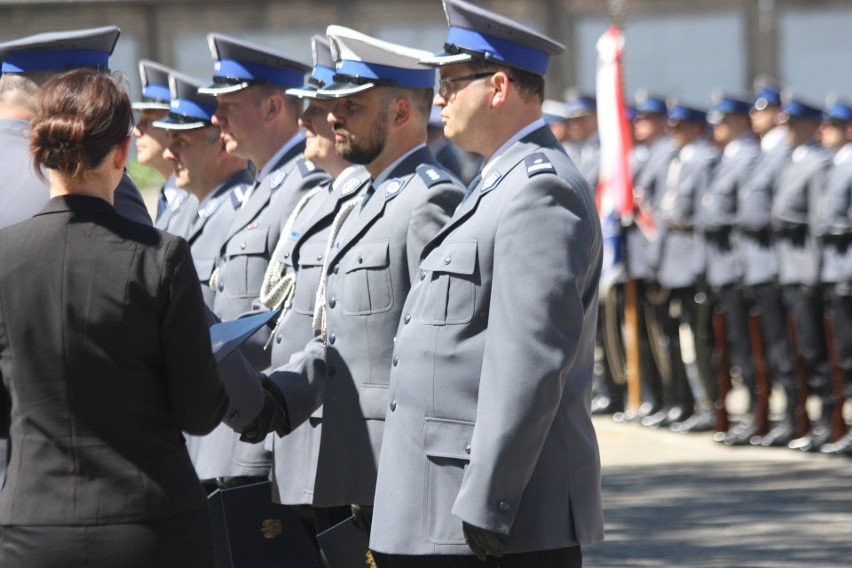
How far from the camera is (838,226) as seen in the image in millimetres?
9977

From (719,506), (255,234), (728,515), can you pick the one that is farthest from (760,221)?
(255,234)

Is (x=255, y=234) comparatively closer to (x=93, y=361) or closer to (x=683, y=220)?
(x=93, y=361)

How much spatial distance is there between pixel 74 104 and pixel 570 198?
1170 mm

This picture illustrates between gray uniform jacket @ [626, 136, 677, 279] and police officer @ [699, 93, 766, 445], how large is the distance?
0.76 m

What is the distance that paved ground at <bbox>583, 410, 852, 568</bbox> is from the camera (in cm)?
725

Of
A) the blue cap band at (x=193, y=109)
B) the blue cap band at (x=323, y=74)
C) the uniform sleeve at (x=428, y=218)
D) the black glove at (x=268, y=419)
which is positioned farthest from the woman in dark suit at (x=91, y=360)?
the blue cap band at (x=193, y=109)

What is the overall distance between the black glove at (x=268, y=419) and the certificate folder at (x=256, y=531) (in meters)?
0.57

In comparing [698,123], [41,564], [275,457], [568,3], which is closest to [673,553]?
[275,457]

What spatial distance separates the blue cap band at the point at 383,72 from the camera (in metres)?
4.93

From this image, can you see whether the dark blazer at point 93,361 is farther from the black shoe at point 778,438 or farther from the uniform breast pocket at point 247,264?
the black shoe at point 778,438

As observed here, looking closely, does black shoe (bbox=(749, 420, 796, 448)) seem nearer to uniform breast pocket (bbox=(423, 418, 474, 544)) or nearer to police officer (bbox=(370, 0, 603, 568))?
police officer (bbox=(370, 0, 603, 568))

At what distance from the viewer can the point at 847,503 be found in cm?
847

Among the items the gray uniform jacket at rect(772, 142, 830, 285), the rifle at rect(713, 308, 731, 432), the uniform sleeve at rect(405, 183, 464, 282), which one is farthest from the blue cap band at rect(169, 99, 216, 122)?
the rifle at rect(713, 308, 731, 432)

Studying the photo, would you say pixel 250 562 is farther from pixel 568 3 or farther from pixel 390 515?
pixel 568 3
